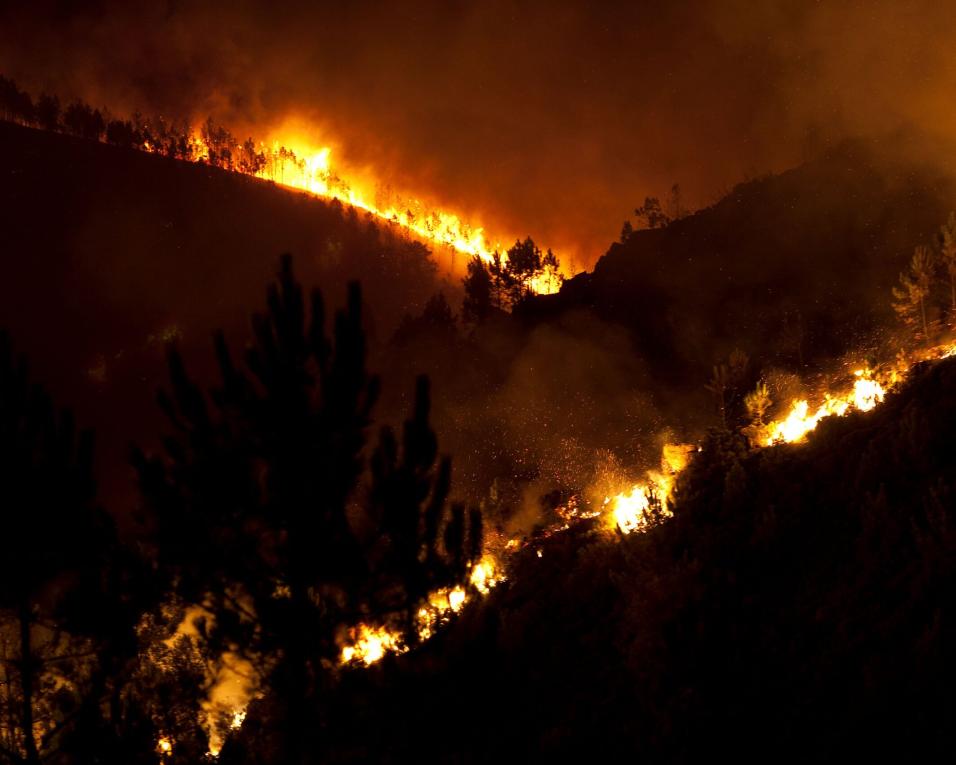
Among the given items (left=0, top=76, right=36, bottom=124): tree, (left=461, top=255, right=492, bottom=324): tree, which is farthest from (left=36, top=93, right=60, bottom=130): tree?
(left=461, top=255, right=492, bottom=324): tree

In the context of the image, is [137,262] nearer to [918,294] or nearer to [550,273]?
[550,273]

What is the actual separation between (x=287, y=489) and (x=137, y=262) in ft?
283

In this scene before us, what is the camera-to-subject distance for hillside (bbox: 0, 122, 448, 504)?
6556 centimetres

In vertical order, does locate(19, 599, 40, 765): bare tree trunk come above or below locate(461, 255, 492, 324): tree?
below

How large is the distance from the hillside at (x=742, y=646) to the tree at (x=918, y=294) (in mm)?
16387

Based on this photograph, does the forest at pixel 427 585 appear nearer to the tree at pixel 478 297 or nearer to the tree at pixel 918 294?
the tree at pixel 918 294

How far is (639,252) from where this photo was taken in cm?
5347

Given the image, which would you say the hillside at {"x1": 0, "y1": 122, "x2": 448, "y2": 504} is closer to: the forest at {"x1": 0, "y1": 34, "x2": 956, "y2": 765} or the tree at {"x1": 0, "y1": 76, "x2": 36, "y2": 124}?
the tree at {"x1": 0, "y1": 76, "x2": 36, "y2": 124}

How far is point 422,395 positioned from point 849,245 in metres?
46.2

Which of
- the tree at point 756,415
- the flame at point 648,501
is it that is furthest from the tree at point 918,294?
the flame at point 648,501

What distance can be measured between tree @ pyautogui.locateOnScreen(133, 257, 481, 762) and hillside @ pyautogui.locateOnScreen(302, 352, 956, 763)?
237cm

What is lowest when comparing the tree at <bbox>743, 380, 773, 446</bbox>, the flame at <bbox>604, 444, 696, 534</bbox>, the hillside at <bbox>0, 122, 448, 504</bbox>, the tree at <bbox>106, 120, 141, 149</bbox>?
the flame at <bbox>604, 444, 696, 534</bbox>

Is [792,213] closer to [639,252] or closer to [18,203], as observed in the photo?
[639,252]

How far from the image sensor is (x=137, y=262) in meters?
79.4
